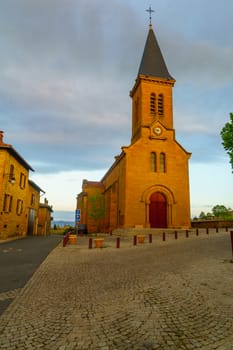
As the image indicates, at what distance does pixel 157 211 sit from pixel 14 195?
14.7 meters

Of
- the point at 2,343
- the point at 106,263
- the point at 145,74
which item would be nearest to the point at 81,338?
the point at 2,343

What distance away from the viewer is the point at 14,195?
22297 millimetres

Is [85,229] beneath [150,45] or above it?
beneath

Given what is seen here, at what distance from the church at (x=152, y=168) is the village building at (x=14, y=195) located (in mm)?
8611

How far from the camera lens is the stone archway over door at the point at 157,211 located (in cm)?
2530

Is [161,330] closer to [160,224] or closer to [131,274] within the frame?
[131,274]

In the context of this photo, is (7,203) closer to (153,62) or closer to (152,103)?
(152,103)

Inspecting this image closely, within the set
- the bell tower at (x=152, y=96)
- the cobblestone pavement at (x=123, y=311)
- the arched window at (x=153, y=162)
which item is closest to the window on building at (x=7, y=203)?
the cobblestone pavement at (x=123, y=311)

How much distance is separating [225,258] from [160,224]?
1656 centimetres

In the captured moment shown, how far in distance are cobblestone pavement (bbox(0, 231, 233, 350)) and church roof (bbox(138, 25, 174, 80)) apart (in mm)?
28700

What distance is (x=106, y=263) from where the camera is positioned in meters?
8.89

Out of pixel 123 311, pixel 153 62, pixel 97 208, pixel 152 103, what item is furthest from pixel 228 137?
pixel 153 62

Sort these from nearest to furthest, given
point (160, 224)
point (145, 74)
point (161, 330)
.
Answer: point (161, 330) < point (160, 224) < point (145, 74)

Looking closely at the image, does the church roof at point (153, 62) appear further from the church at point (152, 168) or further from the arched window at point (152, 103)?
the arched window at point (152, 103)
